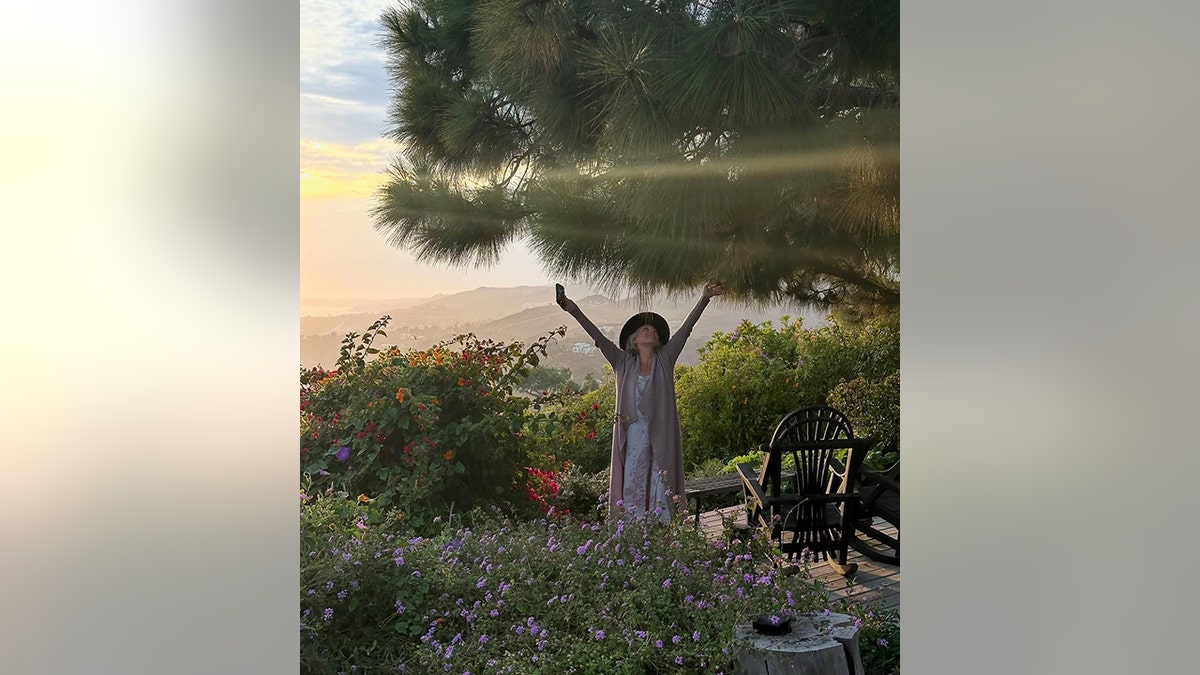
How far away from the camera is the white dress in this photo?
13.1ft

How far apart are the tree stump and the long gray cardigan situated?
4.72 feet

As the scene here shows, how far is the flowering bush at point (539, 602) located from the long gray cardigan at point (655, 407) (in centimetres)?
66

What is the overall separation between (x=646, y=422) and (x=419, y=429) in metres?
1.03

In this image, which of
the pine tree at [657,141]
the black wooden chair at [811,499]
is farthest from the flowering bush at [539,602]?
the pine tree at [657,141]

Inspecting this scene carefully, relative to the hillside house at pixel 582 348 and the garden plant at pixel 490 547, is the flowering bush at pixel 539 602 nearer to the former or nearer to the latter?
the garden plant at pixel 490 547

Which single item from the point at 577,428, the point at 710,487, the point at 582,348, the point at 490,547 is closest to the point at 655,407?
the point at 710,487

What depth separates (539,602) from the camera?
2.93m

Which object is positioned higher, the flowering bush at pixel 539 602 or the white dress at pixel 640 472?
the white dress at pixel 640 472

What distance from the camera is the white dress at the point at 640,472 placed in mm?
3992
